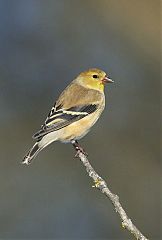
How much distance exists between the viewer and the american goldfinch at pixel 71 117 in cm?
470

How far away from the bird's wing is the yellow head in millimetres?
433

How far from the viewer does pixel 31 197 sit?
8.78 m

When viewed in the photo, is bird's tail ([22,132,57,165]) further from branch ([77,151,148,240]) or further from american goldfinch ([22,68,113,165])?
branch ([77,151,148,240])

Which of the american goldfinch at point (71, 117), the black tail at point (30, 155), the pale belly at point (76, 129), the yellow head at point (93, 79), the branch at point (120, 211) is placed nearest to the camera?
the branch at point (120, 211)

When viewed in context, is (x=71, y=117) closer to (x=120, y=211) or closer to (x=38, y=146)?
(x=38, y=146)

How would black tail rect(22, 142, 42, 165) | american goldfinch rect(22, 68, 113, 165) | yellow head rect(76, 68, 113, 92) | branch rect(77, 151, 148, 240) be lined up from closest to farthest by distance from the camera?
branch rect(77, 151, 148, 240) < black tail rect(22, 142, 42, 165) < american goldfinch rect(22, 68, 113, 165) < yellow head rect(76, 68, 113, 92)

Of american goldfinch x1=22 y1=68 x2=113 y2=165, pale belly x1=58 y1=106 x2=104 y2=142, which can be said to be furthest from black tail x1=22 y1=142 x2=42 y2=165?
pale belly x1=58 y1=106 x2=104 y2=142

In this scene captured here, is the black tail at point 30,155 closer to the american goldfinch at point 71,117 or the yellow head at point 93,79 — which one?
the american goldfinch at point 71,117

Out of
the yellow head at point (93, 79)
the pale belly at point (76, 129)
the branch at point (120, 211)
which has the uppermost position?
the yellow head at point (93, 79)

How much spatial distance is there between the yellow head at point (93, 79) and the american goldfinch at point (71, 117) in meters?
0.13

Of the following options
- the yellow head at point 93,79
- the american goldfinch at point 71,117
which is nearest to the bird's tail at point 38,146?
the american goldfinch at point 71,117

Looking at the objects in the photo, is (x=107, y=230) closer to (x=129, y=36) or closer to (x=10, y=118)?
(x=10, y=118)

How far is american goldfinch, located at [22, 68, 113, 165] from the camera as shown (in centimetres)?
470

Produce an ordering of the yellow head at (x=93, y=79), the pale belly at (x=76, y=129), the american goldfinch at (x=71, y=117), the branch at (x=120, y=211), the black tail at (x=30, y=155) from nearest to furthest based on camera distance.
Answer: the branch at (x=120, y=211) < the black tail at (x=30, y=155) < the american goldfinch at (x=71, y=117) < the pale belly at (x=76, y=129) < the yellow head at (x=93, y=79)
